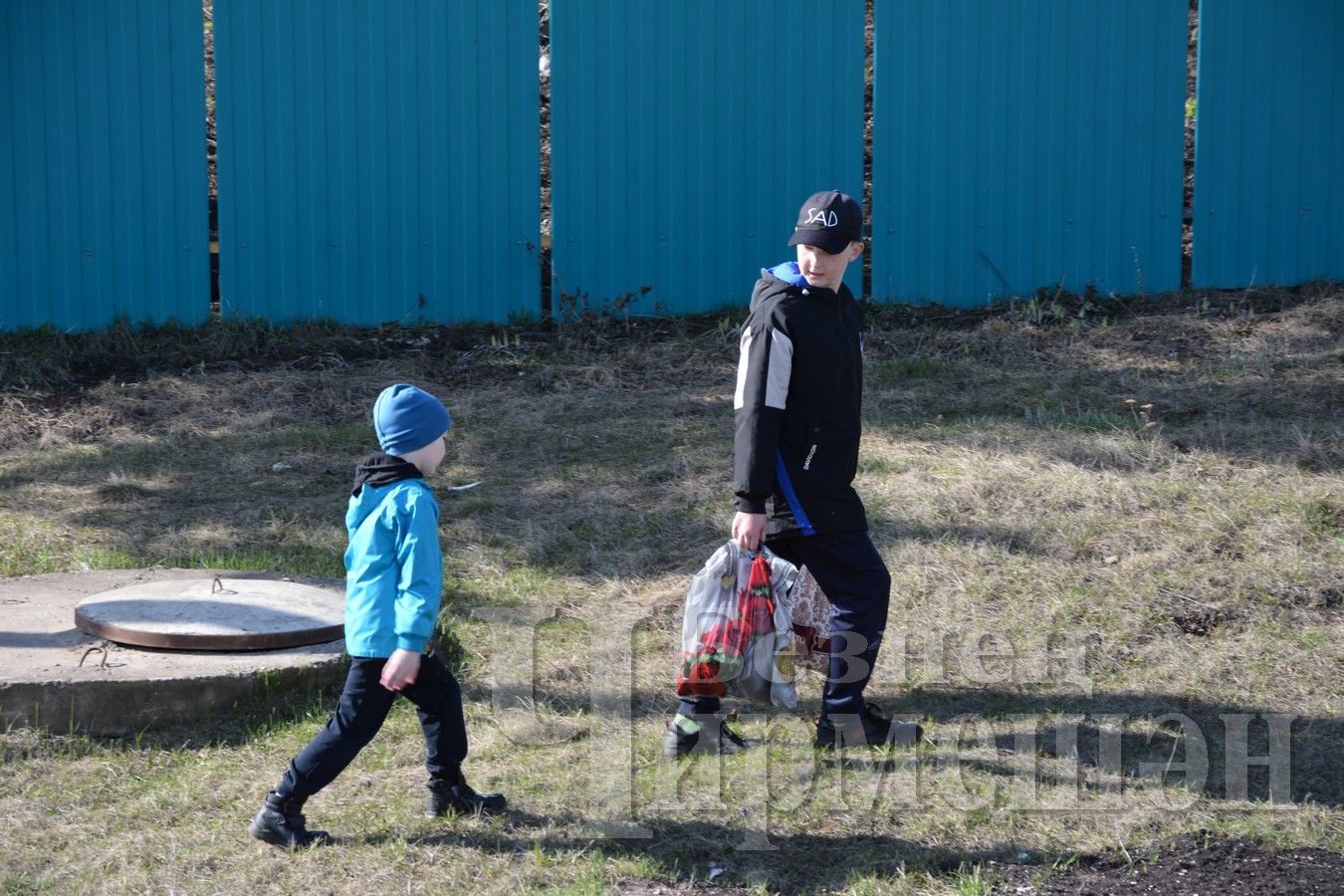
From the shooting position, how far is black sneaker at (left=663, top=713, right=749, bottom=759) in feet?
14.7

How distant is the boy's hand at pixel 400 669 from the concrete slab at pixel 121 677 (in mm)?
1198

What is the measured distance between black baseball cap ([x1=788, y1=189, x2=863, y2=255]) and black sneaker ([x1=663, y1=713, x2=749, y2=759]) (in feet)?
4.73

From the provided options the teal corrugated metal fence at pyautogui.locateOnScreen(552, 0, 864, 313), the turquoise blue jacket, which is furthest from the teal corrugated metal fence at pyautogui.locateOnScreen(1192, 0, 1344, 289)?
the turquoise blue jacket

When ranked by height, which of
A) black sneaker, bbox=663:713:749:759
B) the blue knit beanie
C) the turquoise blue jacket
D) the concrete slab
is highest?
the blue knit beanie

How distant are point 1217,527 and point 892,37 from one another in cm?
457

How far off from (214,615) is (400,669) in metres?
1.54

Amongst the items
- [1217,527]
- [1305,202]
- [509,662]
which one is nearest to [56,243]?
[509,662]

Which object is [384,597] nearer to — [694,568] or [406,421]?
[406,421]

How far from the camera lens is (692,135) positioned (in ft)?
30.6

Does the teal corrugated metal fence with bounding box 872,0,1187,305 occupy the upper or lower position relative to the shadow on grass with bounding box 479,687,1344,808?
upper

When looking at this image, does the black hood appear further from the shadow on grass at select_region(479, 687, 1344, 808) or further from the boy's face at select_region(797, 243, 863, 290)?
the boy's face at select_region(797, 243, 863, 290)

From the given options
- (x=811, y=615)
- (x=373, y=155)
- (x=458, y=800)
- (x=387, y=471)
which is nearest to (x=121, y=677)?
(x=458, y=800)

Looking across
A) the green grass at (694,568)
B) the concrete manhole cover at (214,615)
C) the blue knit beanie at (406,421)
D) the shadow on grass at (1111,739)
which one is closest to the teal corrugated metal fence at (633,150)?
the green grass at (694,568)

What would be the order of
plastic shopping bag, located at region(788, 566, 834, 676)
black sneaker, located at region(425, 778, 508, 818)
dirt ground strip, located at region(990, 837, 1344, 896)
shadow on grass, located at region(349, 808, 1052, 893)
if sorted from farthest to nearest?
plastic shopping bag, located at region(788, 566, 834, 676) → black sneaker, located at region(425, 778, 508, 818) → shadow on grass, located at region(349, 808, 1052, 893) → dirt ground strip, located at region(990, 837, 1344, 896)
